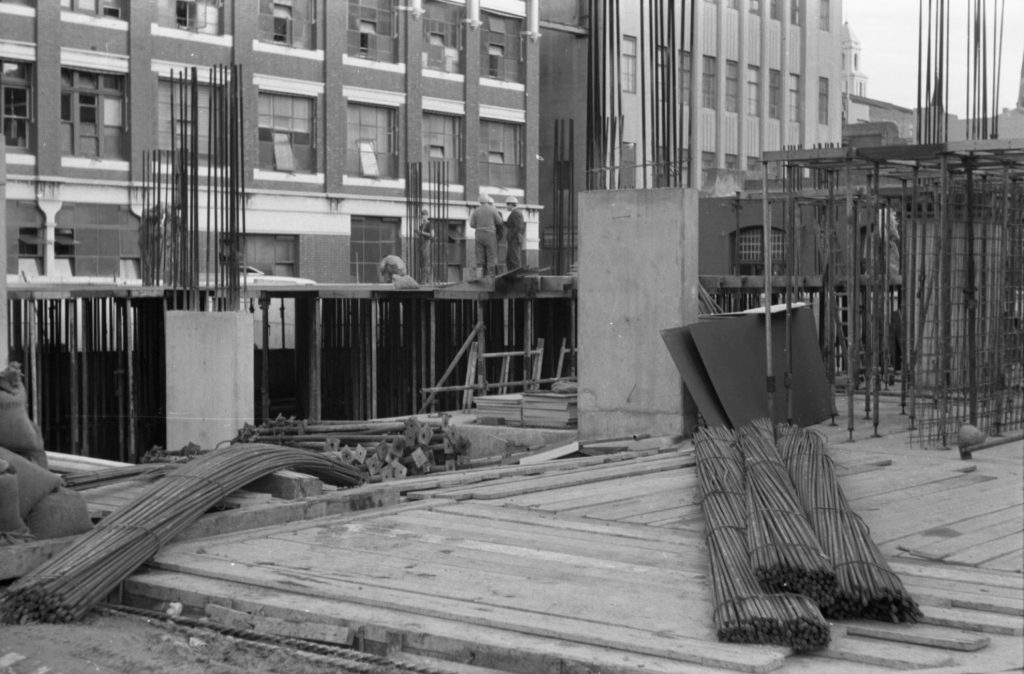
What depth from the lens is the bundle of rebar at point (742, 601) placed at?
6070 mm

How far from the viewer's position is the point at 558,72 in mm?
51406

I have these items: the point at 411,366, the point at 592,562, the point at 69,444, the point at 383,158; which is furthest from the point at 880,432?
the point at 383,158

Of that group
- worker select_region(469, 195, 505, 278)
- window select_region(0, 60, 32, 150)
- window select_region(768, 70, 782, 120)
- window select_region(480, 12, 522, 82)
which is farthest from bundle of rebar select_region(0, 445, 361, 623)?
window select_region(768, 70, 782, 120)

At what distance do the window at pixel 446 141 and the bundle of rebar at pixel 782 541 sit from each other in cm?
3568

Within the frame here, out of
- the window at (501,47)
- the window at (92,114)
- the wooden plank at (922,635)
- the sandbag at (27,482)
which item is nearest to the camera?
the wooden plank at (922,635)

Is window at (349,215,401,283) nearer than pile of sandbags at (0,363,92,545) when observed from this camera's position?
No

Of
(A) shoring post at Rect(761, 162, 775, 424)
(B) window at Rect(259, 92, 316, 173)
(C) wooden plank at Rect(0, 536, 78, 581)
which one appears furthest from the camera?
(B) window at Rect(259, 92, 316, 173)

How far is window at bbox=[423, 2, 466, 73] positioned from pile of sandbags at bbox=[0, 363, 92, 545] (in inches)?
1428

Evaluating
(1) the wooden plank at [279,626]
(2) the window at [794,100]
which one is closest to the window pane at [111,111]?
(1) the wooden plank at [279,626]

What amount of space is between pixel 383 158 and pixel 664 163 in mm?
28941

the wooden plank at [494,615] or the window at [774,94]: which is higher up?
the window at [774,94]

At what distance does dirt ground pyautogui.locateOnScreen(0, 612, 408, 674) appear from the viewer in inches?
253

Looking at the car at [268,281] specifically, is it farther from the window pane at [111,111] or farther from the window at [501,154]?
the window at [501,154]

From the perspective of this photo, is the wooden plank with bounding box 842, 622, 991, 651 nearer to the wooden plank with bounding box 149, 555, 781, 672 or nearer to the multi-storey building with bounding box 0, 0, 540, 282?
the wooden plank with bounding box 149, 555, 781, 672
